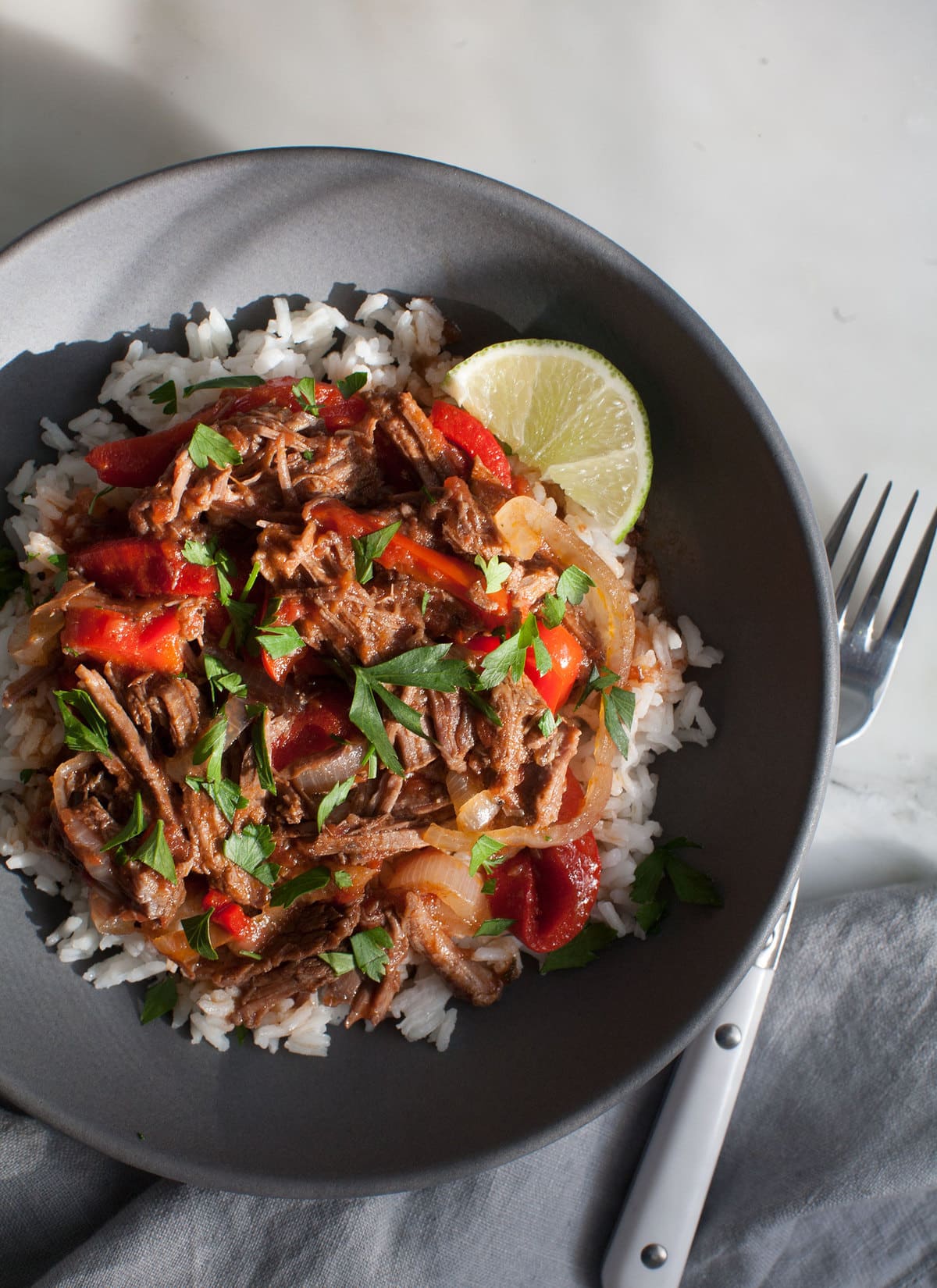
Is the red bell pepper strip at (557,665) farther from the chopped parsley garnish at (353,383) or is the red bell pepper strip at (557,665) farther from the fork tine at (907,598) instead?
the fork tine at (907,598)

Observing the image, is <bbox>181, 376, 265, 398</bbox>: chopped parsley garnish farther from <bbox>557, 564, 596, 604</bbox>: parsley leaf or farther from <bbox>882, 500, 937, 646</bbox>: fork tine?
<bbox>882, 500, 937, 646</bbox>: fork tine

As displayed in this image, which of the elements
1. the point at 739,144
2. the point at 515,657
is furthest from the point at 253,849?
the point at 739,144

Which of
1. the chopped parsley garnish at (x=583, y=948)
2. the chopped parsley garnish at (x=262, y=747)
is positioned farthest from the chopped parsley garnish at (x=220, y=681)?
the chopped parsley garnish at (x=583, y=948)

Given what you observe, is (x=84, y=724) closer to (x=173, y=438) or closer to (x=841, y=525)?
(x=173, y=438)

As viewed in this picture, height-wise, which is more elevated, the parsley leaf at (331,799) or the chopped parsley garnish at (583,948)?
the parsley leaf at (331,799)

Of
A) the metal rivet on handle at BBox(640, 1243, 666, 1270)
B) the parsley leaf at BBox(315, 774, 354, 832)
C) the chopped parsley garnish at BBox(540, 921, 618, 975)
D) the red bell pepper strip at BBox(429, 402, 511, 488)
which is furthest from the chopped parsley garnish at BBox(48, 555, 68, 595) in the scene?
the metal rivet on handle at BBox(640, 1243, 666, 1270)

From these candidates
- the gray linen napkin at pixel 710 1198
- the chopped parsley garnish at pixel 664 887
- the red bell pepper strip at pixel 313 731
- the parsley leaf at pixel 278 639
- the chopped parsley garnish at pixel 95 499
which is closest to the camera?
the parsley leaf at pixel 278 639
